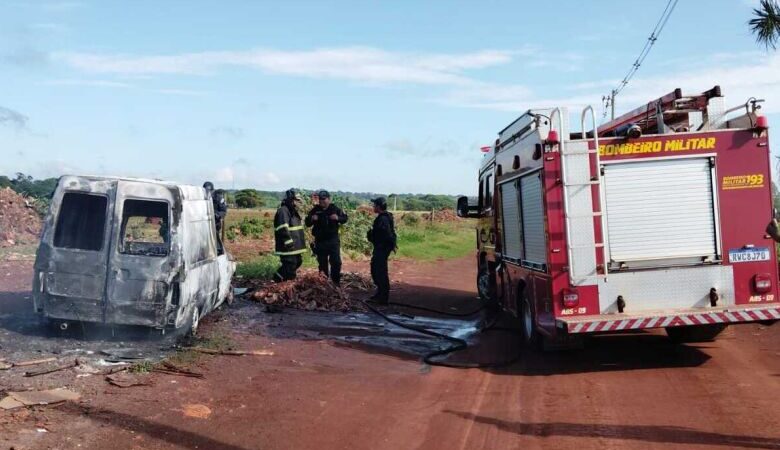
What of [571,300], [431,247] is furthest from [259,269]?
[431,247]

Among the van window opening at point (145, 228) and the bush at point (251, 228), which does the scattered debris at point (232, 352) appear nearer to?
the van window opening at point (145, 228)

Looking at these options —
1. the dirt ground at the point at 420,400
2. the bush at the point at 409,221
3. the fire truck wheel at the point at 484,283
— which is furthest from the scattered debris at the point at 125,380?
the bush at the point at 409,221

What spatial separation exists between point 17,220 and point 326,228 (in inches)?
544

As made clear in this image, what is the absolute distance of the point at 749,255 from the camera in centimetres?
802

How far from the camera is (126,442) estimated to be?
5273 millimetres

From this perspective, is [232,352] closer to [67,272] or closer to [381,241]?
[67,272]

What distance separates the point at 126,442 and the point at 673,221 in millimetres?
6329

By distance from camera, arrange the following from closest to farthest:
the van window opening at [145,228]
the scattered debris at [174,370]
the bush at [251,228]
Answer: the scattered debris at [174,370] < the van window opening at [145,228] < the bush at [251,228]

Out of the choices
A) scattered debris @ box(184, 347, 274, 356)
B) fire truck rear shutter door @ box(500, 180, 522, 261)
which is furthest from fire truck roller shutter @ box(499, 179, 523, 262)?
scattered debris @ box(184, 347, 274, 356)

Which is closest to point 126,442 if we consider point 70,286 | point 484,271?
point 70,286

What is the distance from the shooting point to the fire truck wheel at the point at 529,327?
354 inches

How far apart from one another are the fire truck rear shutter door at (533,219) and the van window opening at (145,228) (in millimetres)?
4551

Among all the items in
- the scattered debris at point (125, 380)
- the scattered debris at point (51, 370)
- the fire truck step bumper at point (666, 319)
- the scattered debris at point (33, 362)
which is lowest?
the scattered debris at point (125, 380)

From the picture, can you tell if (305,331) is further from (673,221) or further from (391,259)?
(391,259)
